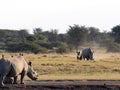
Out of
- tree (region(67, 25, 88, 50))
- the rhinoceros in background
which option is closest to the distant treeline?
tree (region(67, 25, 88, 50))

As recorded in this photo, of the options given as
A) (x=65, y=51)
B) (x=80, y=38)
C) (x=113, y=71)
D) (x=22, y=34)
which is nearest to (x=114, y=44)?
(x=80, y=38)

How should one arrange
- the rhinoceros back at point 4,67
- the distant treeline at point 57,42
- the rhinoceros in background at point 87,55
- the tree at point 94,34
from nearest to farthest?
1. the rhinoceros back at point 4,67
2. the rhinoceros in background at point 87,55
3. the distant treeline at point 57,42
4. the tree at point 94,34

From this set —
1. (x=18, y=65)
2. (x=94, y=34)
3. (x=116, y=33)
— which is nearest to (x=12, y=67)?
(x=18, y=65)

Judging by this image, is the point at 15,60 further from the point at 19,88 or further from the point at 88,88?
the point at 88,88

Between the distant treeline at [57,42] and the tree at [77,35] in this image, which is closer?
the distant treeline at [57,42]

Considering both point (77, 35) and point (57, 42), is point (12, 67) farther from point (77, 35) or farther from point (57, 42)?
point (57, 42)

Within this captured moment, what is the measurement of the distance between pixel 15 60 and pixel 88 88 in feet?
10.8

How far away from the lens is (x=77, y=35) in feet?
272

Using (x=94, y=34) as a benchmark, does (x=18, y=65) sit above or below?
below

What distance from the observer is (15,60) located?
21.4 meters

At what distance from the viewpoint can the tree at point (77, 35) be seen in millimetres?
82875

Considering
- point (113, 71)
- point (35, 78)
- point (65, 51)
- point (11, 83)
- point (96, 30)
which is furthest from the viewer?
point (96, 30)

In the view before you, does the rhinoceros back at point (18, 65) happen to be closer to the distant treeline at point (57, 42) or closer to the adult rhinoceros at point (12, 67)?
the adult rhinoceros at point (12, 67)

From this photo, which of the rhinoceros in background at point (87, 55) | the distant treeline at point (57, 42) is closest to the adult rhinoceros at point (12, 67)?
the rhinoceros in background at point (87, 55)
